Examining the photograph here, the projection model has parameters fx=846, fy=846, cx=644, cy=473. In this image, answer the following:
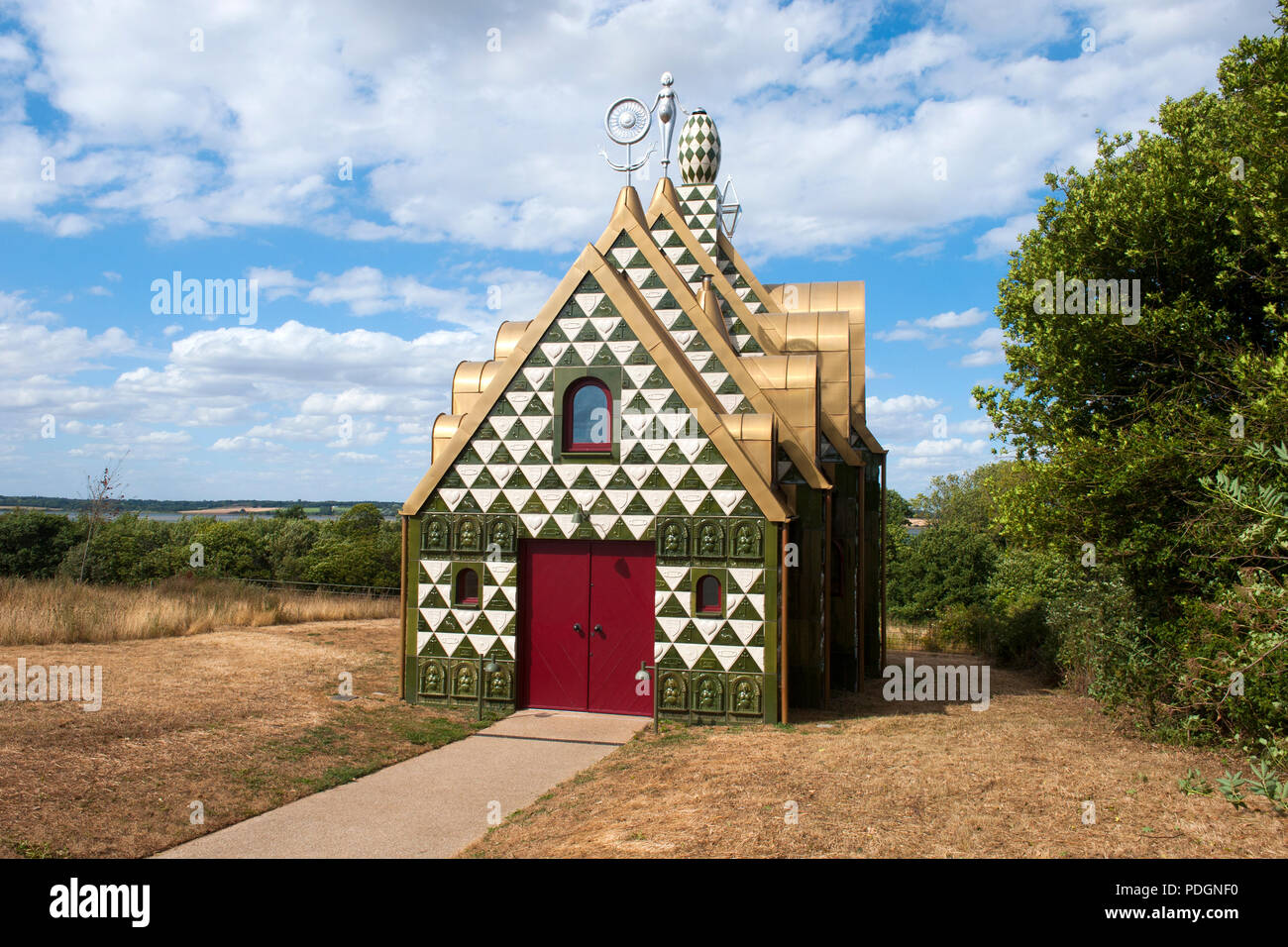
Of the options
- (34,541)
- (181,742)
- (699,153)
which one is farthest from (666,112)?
(34,541)

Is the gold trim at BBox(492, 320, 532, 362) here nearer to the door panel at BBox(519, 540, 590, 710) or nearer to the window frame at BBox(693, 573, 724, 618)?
the door panel at BBox(519, 540, 590, 710)

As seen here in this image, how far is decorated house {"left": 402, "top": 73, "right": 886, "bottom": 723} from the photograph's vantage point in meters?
12.9

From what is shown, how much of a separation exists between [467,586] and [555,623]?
1682 millimetres

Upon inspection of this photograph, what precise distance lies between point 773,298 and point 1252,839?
50.2 ft

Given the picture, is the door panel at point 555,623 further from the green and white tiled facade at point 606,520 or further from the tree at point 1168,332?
the tree at point 1168,332

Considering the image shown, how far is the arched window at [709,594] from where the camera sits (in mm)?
13094

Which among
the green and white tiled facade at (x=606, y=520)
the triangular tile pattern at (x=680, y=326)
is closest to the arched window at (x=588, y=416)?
the green and white tiled facade at (x=606, y=520)

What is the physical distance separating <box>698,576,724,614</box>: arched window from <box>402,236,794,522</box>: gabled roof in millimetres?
1402

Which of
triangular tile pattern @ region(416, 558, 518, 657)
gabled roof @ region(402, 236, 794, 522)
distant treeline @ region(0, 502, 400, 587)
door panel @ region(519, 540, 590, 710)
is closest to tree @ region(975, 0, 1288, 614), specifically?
gabled roof @ region(402, 236, 794, 522)

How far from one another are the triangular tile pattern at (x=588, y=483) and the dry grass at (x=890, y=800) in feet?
7.41

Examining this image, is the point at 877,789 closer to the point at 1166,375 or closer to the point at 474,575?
the point at 474,575

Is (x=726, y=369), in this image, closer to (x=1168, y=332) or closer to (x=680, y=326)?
(x=680, y=326)

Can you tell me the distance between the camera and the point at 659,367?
13.4 meters
